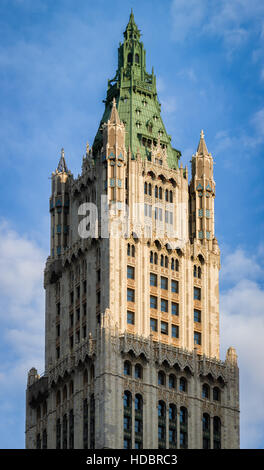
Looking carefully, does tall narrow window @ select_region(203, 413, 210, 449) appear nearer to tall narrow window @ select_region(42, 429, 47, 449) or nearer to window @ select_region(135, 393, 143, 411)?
window @ select_region(135, 393, 143, 411)

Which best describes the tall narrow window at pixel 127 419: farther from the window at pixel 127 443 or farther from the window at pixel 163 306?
the window at pixel 163 306

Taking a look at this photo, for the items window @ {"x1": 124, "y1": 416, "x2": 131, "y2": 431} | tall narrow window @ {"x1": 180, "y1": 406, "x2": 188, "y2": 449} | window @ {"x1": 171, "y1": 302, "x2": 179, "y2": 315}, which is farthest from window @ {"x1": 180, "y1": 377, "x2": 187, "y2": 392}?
window @ {"x1": 124, "y1": 416, "x2": 131, "y2": 431}

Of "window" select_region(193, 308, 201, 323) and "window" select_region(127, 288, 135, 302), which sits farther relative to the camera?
"window" select_region(193, 308, 201, 323)

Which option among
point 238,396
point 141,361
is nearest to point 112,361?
point 141,361

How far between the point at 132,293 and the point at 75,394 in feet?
43.5

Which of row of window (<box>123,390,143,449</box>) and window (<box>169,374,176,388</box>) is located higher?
window (<box>169,374,176,388</box>)

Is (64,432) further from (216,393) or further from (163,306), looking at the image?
(163,306)

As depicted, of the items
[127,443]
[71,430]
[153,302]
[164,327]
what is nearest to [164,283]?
[153,302]

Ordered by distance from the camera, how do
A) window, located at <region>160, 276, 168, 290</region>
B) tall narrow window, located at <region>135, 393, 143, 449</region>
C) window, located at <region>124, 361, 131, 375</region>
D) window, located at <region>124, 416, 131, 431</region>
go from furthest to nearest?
window, located at <region>160, 276, 168, 290</region>, window, located at <region>124, 361, 131, 375</region>, tall narrow window, located at <region>135, 393, 143, 449</region>, window, located at <region>124, 416, 131, 431</region>

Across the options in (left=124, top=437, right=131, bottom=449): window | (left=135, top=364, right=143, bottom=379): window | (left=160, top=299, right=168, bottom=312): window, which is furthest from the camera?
(left=160, top=299, right=168, bottom=312): window

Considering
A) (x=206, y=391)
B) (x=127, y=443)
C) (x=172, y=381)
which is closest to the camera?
(x=127, y=443)

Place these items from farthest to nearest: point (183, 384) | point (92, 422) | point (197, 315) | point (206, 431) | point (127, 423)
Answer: point (197, 315)
point (183, 384)
point (206, 431)
point (92, 422)
point (127, 423)
